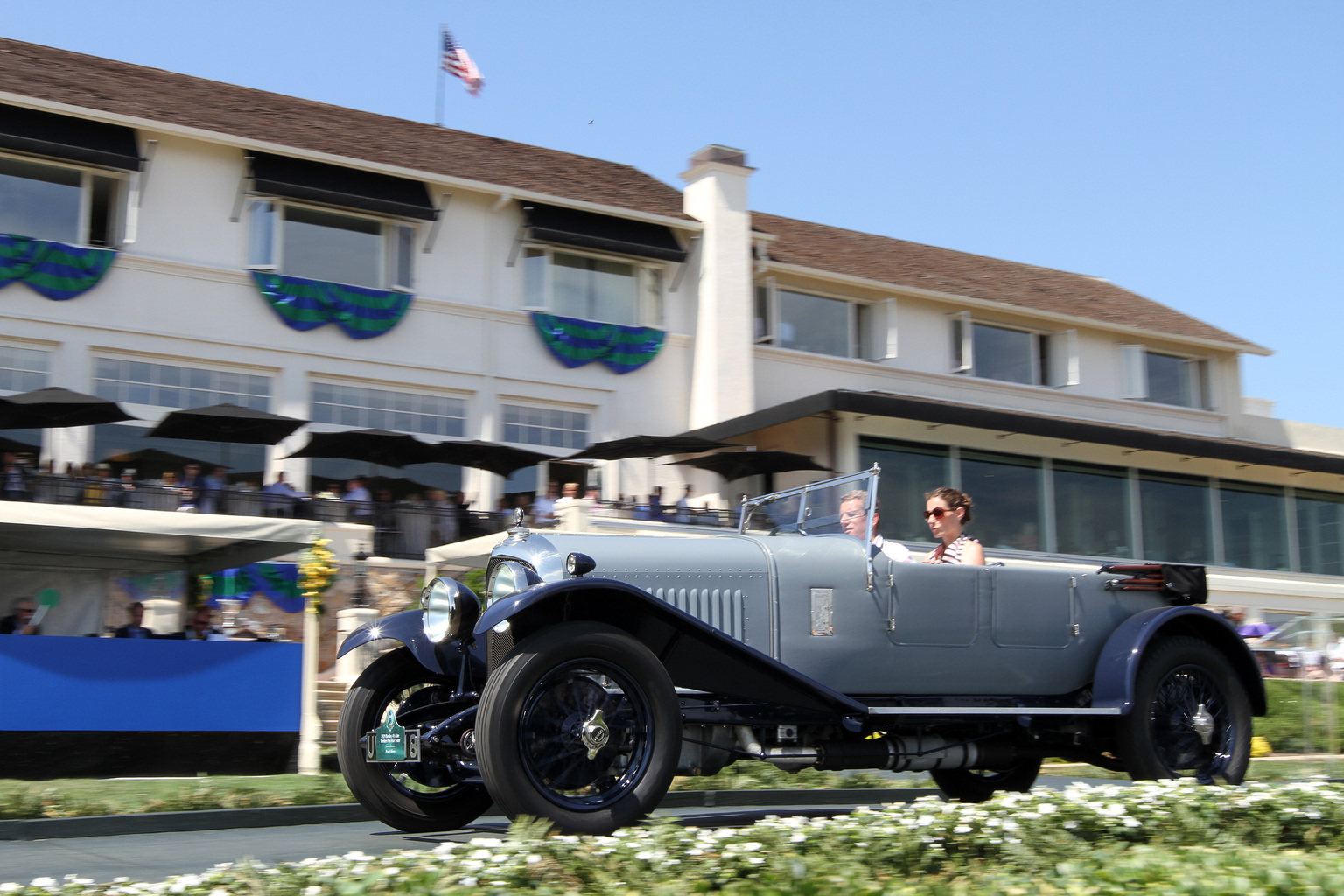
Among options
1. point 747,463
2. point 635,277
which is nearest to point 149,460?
point 747,463

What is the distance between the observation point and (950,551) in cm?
774

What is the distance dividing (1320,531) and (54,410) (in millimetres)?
25821

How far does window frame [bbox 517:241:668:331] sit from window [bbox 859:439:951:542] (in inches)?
176

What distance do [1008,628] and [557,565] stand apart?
2.83 meters

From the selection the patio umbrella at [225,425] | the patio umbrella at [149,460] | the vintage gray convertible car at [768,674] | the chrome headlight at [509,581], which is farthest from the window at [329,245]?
the chrome headlight at [509,581]

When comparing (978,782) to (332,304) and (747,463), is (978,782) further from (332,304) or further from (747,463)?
(332,304)

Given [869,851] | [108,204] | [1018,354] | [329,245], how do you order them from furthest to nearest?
[1018,354] < [329,245] < [108,204] < [869,851]

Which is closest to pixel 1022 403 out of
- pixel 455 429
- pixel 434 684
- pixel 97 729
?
pixel 455 429

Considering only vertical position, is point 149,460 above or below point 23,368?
below

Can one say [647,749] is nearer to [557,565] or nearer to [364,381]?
[557,565]

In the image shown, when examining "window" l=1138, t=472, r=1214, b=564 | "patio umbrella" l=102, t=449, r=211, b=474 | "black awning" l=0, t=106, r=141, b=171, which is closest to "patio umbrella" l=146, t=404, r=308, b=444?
"patio umbrella" l=102, t=449, r=211, b=474

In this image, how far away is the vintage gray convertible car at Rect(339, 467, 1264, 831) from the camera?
222 inches

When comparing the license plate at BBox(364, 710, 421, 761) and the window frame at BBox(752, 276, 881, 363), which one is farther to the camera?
the window frame at BBox(752, 276, 881, 363)

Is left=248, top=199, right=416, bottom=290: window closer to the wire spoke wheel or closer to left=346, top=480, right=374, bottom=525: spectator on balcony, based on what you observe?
left=346, top=480, right=374, bottom=525: spectator on balcony
